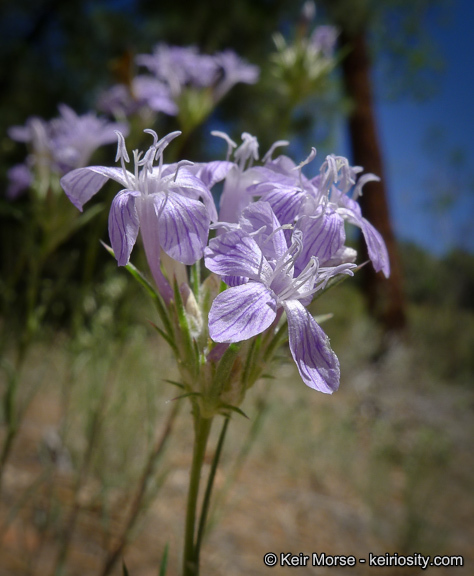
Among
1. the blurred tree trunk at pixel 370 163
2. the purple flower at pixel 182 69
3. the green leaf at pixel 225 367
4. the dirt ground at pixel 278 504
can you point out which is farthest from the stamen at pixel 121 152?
the blurred tree trunk at pixel 370 163

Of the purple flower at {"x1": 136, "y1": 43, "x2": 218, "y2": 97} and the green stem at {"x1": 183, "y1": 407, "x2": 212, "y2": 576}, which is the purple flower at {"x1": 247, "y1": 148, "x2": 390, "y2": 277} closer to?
the green stem at {"x1": 183, "y1": 407, "x2": 212, "y2": 576}

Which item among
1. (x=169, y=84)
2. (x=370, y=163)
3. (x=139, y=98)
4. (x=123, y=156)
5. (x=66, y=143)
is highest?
(x=370, y=163)

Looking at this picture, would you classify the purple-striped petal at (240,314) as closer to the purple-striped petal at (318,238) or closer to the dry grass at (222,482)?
the purple-striped petal at (318,238)

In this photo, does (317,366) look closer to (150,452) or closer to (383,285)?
(150,452)

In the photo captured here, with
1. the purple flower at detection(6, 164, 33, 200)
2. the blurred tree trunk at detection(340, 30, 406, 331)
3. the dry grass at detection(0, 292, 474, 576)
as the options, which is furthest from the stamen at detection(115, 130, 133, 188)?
the blurred tree trunk at detection(340, 30, 406, 331)

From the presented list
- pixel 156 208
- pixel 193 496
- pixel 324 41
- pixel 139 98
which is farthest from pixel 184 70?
pixel 193 496

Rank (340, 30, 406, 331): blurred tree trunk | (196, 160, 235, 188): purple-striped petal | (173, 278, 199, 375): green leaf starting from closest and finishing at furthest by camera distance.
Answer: (173, 278, 199, 375): green leaf → (196, 160, 235, 188): purple-striped petal → (340, 30, 406, 331): blurred tree trunk

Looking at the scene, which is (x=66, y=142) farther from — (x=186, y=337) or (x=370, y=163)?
(x=370, y=163)

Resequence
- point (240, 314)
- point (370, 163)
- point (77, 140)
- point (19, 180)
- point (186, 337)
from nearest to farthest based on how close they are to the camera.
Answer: point (240, 314)
point (186, 337)
point (77, 140)
point (19, 180)
point (370, 163)
